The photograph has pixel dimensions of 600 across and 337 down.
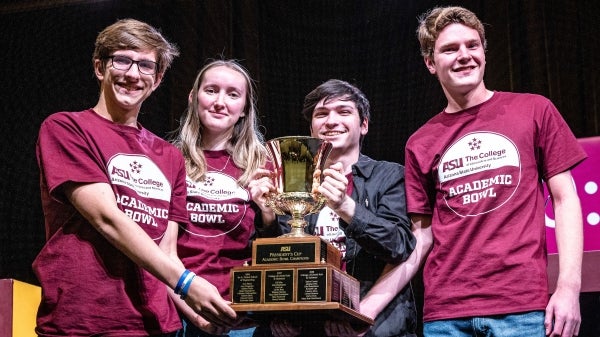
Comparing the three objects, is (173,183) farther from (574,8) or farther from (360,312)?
(574,8)

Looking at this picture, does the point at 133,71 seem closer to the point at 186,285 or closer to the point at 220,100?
the point at 220,100

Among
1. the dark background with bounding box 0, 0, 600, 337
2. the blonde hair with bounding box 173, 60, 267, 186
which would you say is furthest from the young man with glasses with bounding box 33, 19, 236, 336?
the dark background with bounding box 0, 0, 600, 337

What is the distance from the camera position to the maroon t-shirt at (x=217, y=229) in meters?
2.15

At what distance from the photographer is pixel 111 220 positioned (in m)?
1.67

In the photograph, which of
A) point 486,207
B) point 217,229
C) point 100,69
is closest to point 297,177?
point 217,229

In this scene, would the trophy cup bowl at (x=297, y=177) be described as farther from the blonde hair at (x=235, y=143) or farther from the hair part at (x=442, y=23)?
the hair part at (x=442, y=23)

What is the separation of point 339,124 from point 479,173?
59cm

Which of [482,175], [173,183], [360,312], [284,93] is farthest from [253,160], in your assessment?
[284,93]

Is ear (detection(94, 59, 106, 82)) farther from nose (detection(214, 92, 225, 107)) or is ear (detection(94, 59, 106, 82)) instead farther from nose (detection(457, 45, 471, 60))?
nose (detection(457, 45, 471, 60))

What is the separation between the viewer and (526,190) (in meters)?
1.82

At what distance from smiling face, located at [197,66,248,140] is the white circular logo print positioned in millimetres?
774

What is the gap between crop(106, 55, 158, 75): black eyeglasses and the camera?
6.30 ft

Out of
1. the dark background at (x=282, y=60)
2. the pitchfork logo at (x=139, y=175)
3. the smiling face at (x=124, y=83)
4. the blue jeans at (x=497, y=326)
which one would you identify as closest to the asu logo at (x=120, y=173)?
the pitchfork logo at (x=139, y=175)

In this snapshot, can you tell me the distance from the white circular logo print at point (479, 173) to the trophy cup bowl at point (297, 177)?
0.34 metres
